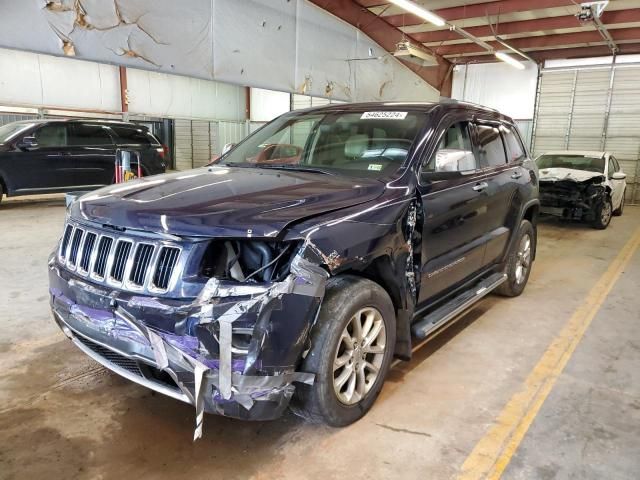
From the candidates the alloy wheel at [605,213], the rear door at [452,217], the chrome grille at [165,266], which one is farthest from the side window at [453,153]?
the alloy wheel at [605,213]

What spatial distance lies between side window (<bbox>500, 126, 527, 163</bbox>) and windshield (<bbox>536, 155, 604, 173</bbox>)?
5753 millimetres

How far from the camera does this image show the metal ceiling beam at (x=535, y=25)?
10.7 meters

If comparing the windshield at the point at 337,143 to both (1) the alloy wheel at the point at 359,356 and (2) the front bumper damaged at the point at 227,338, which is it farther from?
(2) the front bumper damaged at the point at 227,338

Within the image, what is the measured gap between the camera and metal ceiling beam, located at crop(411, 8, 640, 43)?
10.7 metres

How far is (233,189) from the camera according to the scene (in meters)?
2.45

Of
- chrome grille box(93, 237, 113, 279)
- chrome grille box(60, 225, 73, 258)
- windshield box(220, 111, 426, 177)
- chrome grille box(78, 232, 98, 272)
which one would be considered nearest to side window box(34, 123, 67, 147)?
windshield box(220, 111, 426, 177)

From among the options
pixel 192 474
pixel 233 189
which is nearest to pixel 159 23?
pixel 233 189

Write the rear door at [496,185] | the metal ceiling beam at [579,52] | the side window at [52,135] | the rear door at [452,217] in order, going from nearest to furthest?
the rear door at [452,217], the rear door at [496,185], the side window at [52,135], the metal ceiling beam at [579,52]

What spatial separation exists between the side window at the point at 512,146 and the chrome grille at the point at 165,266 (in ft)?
10.7

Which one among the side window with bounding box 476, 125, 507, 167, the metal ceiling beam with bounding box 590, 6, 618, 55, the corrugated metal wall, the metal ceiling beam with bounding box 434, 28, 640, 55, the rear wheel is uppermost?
the metal ceiling beam with bounding box 434, 28, 640, 55

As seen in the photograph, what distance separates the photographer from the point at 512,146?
174 inches

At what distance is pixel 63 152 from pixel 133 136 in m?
1.53

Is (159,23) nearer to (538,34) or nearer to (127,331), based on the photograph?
(127,331)

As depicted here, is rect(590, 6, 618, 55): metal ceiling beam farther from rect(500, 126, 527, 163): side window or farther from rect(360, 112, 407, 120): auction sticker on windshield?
rect(360, 112, 407, 120): auction sticker on windshield
